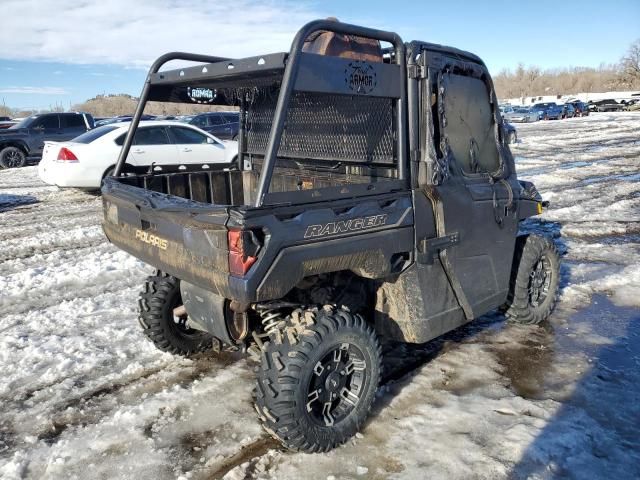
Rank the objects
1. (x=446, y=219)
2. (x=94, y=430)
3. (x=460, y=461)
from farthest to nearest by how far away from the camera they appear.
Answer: (x=446, y=219) → (x=94, y=430) → (x=460, y=461)

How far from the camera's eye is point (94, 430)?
10.9ft

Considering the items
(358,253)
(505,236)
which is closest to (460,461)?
(358,253)

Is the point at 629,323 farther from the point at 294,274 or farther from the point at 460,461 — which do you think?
the point at 294,274

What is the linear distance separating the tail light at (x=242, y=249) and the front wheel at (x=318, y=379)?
54 cm

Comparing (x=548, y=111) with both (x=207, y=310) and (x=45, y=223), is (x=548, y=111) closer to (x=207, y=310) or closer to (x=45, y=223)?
(x=45, y=223)

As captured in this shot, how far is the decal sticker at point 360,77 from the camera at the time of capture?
2932 millimetres

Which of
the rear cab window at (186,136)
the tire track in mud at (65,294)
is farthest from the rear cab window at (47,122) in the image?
the tire track in mud at (65,294)

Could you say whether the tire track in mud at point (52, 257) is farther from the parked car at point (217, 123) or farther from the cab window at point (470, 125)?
the parked car at point (217, 123)

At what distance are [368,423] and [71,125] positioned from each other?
18274 mm

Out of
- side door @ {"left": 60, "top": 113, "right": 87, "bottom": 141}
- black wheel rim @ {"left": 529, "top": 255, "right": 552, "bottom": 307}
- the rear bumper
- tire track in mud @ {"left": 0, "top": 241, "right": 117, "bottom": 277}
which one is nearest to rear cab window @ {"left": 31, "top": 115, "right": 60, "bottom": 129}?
side door @ {"left": 60, "top": 113, "right": 87, "bottom": 141}

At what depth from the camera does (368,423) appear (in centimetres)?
341

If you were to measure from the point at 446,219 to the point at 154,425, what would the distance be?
2.30 m

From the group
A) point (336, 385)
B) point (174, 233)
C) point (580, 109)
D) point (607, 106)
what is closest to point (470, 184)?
point (336, 385)

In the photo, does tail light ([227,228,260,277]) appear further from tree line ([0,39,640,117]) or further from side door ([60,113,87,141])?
tree line ([0,39,640,117])
